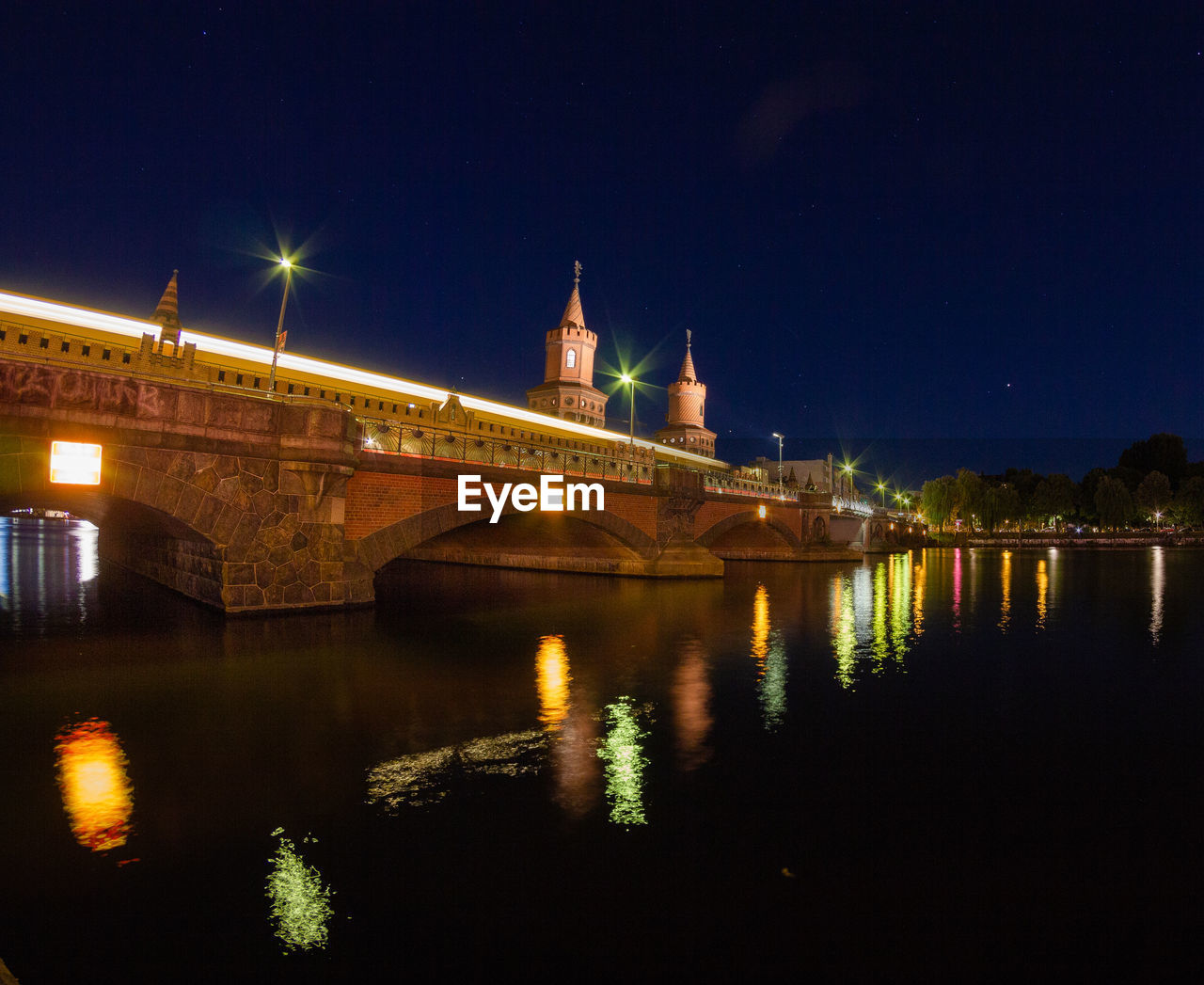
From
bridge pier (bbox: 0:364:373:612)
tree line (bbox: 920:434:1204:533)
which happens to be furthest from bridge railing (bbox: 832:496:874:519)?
bridge pier (bbox: 0:364:373:612)

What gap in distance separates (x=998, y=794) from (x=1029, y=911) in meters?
2.68

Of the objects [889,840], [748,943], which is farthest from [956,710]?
[748,943]

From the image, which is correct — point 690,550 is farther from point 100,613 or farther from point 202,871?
point 202,871

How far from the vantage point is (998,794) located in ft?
25.5

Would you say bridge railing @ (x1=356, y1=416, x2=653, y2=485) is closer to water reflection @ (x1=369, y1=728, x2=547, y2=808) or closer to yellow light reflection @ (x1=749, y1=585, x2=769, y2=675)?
yellow light reflection @ (x1=749, y1=585, x2=769, y2=675)

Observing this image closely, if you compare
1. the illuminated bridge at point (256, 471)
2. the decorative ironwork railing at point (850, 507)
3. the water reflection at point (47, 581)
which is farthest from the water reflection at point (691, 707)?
the decorative ironwork railing at point (850, 507)

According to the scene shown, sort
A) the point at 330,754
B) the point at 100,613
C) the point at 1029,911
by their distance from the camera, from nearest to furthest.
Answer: the point at 1029,911 < the point at 330,754 < the point at 100,613

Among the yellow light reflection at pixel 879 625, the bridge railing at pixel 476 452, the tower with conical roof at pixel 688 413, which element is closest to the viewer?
the yellow light reflection at pixel 879 625

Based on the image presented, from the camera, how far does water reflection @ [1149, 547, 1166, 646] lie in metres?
21.0

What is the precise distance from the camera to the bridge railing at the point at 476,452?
63.7 ft

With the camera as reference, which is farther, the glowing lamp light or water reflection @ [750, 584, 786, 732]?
the glowing lamp light

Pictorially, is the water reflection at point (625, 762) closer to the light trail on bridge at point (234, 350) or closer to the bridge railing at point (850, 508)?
the light trail on bridge at point (234, 350)

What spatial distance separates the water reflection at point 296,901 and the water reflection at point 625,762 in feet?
9.10

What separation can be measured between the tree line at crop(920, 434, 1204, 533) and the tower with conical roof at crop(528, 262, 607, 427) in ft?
194
